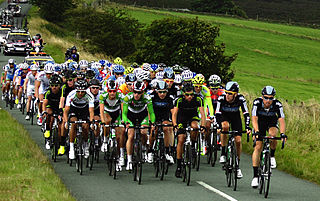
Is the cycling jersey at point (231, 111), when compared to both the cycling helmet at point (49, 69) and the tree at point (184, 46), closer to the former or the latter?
the cycling helmet at point (49, 69)

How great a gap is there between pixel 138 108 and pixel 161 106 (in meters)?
0.76

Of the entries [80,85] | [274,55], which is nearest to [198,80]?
[80,85]

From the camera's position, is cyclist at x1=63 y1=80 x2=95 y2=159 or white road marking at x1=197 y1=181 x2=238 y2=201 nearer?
white road marking at x1=197 y1=181 x2=238 y2=201

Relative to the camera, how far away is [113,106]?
15.3 meters

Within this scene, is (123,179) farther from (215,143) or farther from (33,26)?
(33,26)

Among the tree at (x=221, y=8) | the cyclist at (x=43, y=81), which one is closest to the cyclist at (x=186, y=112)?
the cyclist at (x=43, y=81)

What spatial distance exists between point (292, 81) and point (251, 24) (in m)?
37.0

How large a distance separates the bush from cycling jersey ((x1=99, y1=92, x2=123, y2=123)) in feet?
114

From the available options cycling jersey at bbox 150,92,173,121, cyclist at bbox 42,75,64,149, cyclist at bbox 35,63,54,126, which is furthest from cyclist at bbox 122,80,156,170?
cyclist at bbox 35,63,54,126

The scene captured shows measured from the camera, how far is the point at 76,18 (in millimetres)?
57094

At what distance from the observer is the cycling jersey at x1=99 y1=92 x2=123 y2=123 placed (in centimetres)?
1499

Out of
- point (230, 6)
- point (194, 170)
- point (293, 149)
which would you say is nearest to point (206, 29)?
point (293, 149)

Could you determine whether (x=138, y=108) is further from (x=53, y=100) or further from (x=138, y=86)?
(x=53, y=100)

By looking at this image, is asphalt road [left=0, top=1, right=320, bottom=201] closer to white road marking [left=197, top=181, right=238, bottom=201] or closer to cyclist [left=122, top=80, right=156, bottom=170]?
white road marking [left=197, top=181, right=238, bottom=201]
